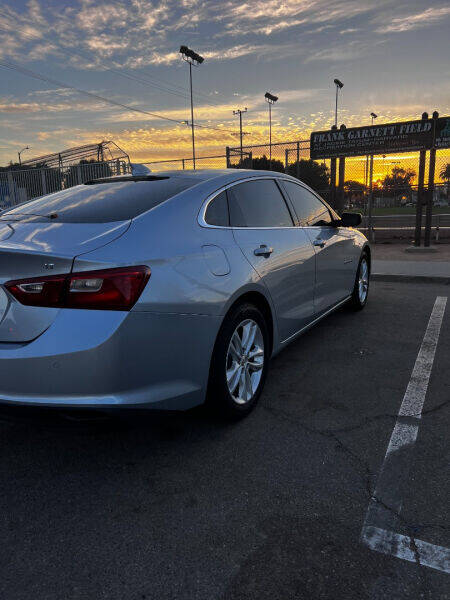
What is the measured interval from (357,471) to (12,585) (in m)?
1.69

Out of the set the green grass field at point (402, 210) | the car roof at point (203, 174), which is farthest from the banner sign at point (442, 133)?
the car roof at point (203, 174)

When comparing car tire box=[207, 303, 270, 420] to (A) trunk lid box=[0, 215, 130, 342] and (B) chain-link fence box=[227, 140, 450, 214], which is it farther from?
(B) chain-link fence box=[227, 140, 450, 214]

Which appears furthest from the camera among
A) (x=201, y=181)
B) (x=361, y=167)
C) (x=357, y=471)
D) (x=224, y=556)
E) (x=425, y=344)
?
(x=361, y=167)

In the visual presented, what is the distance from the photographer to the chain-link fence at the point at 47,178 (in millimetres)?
17777

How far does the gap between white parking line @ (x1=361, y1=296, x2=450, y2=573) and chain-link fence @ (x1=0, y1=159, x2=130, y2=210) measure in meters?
15.3

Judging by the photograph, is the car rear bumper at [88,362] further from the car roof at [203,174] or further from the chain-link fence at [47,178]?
the chain-link fence at [47,178]

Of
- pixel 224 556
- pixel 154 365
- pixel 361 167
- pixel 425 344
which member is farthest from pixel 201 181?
pixel 361 167

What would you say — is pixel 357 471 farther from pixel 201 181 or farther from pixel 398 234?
pixel 398 234

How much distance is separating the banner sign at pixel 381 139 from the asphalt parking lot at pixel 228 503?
9.23m

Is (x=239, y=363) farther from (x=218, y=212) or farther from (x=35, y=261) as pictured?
(x=35, y=261)

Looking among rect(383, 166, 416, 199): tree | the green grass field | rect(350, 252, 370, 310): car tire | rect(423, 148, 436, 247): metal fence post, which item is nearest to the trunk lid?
rect(350, 252, 370, 310): car tire

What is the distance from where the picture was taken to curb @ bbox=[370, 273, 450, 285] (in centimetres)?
779

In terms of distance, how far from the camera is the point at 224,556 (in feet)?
6.43

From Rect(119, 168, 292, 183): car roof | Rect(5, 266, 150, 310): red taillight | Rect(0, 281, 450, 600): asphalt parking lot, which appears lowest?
Rect(0, 281, 450, 600): asphalt parking lot
